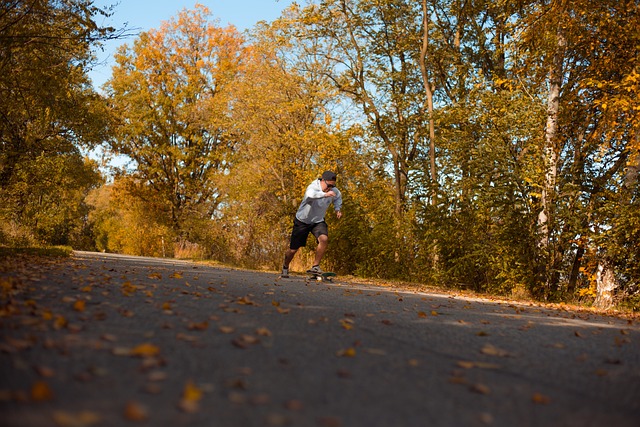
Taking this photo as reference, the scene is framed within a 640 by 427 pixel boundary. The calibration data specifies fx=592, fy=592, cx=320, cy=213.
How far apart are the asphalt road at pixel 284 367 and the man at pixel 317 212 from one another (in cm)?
545

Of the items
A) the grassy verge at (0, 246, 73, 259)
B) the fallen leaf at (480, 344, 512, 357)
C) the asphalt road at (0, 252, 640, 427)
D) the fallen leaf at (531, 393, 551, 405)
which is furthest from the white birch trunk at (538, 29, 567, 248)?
the grassy verge at (0, 246, 73, 259)

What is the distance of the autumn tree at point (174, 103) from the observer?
3656 centimetres

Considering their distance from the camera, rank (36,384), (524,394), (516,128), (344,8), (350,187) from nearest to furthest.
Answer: (36,384)
(524,394)
(516,128)
(344,8)
(350,187)

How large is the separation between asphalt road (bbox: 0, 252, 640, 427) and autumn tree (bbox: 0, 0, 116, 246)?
682cm

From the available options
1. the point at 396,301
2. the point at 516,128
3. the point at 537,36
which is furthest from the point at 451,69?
the point at 396,301

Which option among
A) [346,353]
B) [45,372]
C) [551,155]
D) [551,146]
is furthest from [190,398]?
[551,146]

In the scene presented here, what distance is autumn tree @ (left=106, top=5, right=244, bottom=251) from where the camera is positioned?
36562 mm

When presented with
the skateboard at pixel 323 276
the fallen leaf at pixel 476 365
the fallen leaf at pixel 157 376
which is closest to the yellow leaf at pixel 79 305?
the fallen leaf at pixel 157 376

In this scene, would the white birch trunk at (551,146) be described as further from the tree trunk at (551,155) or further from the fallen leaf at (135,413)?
the fallen leaf at (135,413)

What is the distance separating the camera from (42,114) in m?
22.4

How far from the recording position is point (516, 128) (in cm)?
1597

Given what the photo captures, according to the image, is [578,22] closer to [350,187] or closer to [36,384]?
[350,187]

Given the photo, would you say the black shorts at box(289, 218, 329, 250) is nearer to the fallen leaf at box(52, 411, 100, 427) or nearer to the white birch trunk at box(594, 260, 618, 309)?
the white birch trunk at box(594, 260, 618, 309)

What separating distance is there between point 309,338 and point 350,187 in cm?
1684
